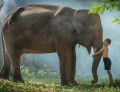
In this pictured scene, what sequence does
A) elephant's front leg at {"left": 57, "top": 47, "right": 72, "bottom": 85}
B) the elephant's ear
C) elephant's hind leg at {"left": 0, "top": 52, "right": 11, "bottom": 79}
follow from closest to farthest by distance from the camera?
elephant's front leg at {"left": 57, "top": 47, "right": 72, "bottom": 85}
the elephant's ear
elephant's hind leg at {"left": 0, "top": 52, "right": 11, "bottom": 79}

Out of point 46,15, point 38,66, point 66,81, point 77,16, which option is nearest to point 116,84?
point 66,81

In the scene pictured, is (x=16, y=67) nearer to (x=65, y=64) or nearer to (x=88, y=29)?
(x=65, y=64)

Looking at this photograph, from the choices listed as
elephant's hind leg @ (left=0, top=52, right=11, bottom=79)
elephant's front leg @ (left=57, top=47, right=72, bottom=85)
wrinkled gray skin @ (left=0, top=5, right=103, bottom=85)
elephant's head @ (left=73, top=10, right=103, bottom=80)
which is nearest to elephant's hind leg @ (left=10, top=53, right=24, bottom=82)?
wrinkled gray skin @ (left=0, top=5, right=103, bottom=85)

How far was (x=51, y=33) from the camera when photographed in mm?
7262

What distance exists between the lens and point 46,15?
7.52 meters

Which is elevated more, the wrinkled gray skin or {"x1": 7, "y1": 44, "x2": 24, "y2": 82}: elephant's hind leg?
the wrinkled gray skin

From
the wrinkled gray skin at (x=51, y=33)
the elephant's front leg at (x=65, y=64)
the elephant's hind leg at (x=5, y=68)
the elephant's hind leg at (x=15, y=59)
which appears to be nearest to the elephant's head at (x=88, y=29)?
the wrinkled gray skin at (x=51, y=33)

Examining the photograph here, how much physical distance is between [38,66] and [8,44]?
34.6 feet

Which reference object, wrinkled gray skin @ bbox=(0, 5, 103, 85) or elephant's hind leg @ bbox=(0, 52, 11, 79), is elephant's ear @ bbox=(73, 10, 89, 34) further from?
elephant's hind leg @ bbox=(0, 52, 11, 79)

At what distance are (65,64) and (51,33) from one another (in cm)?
102

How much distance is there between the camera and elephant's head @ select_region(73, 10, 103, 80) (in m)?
7.41

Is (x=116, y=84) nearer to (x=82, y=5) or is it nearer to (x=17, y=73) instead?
(x=17, y=73)

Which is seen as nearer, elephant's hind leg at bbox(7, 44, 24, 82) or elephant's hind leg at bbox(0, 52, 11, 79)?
elephant's hind leg at bbox(7, 44, 24, 82)

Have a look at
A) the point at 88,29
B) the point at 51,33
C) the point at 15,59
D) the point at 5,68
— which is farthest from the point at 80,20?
the point at 5,68
